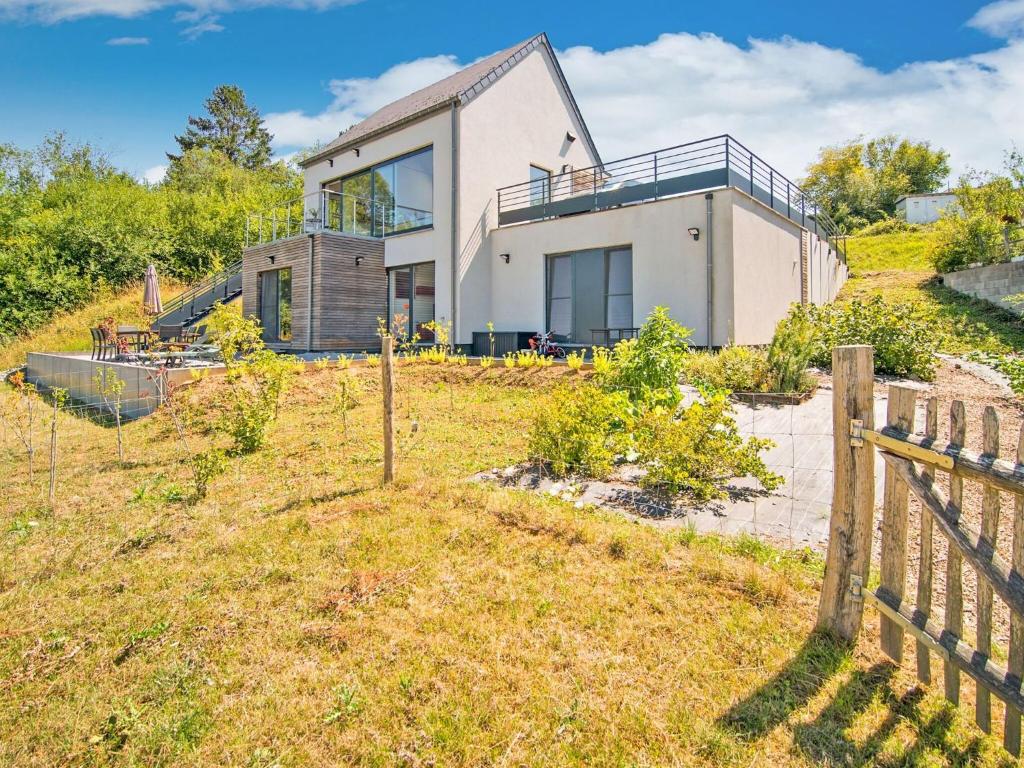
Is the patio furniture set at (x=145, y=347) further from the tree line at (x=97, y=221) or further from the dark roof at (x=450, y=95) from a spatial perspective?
the tree line at (x=97, y=221)

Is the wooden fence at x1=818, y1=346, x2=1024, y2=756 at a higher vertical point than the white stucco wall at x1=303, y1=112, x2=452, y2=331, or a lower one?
lower

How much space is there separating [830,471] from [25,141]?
4288cm

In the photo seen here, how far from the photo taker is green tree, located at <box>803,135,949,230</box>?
1277 inches

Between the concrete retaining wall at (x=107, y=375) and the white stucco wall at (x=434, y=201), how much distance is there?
636 cm

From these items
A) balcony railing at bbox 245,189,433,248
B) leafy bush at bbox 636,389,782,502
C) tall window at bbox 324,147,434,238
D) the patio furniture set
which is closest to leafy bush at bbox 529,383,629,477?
leafy bush at bbox 636,389,782,502

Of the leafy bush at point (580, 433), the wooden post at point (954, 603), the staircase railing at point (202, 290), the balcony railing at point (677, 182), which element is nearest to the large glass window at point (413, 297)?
the balcony railing at point (677, 182)

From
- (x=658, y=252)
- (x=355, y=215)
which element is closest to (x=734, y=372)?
(x=658, y=252)

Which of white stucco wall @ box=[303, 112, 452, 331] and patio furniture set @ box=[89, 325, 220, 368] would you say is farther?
white stucco wall @ box=[303, 112, 452, 331]

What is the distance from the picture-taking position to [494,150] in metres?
15.3

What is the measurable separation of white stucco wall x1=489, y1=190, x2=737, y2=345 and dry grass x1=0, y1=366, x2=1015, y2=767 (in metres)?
8.23

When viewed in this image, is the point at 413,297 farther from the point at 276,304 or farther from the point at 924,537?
the point at 924,537

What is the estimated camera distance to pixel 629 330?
39.3 feet

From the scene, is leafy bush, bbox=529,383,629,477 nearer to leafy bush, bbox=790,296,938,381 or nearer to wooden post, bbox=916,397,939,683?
wooden post, bbox=916,397,939,683

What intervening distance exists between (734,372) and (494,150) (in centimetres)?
1054
